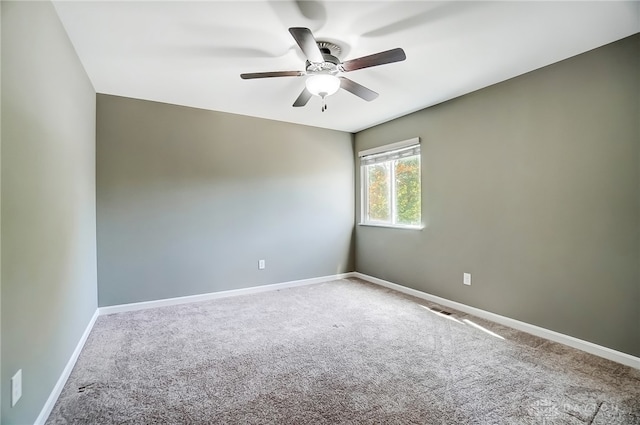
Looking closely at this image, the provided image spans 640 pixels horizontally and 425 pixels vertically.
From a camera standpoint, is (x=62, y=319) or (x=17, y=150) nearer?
(x=17, y=150)

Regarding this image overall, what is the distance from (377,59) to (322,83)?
1.58 feet

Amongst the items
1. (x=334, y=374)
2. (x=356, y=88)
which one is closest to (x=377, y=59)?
(x=356, y=88)

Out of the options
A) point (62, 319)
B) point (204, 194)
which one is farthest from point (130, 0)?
point (204, 194)

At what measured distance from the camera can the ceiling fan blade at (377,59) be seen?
1.91 m

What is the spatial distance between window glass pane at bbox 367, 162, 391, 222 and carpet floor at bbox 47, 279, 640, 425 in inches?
67.6

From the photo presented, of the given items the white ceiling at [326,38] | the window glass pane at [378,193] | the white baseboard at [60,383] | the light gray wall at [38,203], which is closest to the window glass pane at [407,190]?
the window glass pane at [378,193]

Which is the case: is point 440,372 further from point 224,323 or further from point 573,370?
point 224,323

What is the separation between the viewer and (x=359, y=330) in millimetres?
2871

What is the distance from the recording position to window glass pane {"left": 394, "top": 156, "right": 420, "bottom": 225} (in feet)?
13.2

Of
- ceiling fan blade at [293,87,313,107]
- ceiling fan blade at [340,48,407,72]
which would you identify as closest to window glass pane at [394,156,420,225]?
ceiling fan blade at [293,87,313,107]

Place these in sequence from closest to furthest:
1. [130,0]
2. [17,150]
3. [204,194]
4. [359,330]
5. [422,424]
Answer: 1. [17,150]
2. [422,424]
3. [130,0]
4. [359,330]
5. [204,194]

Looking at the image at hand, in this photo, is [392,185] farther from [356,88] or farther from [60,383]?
[60,383]

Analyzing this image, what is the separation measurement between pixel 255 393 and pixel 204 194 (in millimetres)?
2547

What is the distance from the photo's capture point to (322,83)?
232 cm
